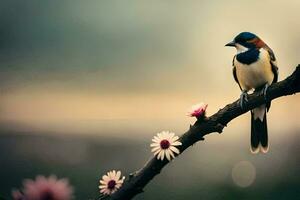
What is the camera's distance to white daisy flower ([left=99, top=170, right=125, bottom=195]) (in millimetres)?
1146

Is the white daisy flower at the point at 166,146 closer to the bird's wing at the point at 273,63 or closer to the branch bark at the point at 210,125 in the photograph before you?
the branch bark at the point at 210,125

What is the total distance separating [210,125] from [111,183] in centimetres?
30

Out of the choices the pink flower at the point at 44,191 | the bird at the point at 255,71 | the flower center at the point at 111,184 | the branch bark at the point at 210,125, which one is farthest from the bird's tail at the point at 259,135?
the pink flower at the point at 44,191

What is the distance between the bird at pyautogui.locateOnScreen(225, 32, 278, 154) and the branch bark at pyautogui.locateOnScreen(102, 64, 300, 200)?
0.20 m

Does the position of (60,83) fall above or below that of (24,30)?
below

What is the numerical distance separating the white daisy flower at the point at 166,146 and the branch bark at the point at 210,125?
0.05 feet

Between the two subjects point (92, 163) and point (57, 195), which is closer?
point (57, 195)

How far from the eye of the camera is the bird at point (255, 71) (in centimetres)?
124

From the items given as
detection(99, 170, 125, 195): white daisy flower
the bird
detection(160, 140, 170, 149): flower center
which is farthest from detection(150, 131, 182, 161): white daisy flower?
the bird

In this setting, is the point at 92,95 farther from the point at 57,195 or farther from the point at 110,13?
the point at 57,195

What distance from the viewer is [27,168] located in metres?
1.31

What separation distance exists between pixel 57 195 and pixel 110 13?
25.4 inches

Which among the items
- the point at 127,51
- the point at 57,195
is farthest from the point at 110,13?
the point at 57,195

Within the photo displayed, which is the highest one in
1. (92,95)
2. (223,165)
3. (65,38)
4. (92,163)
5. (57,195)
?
(65,38)
